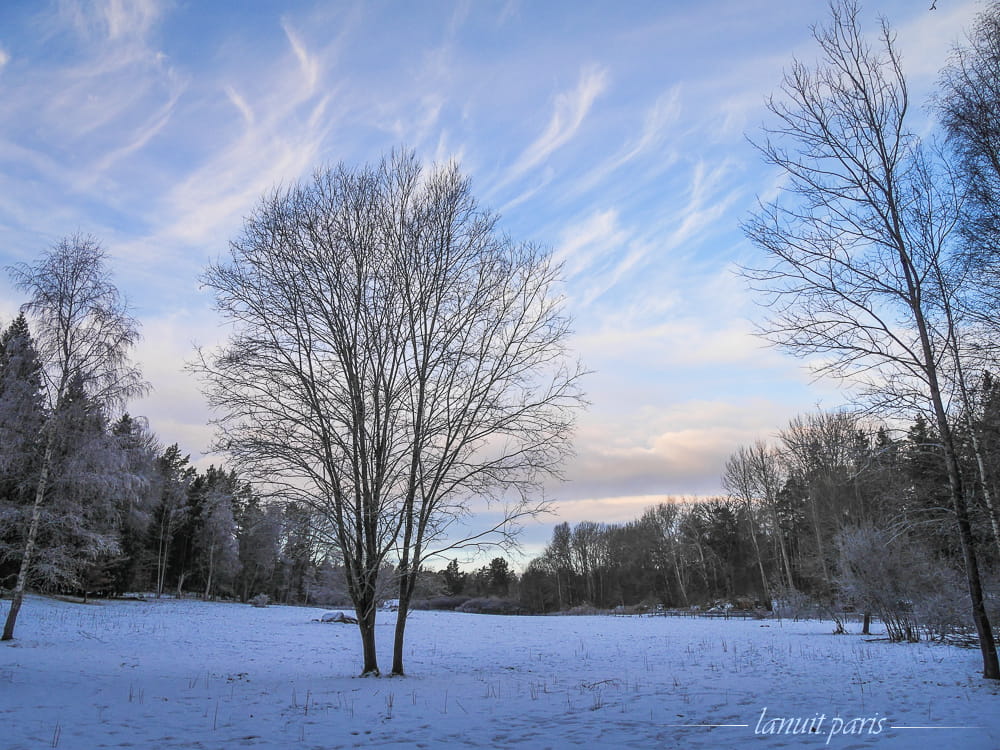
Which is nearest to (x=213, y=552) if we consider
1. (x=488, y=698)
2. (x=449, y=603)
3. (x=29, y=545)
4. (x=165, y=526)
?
(x=165, y=526)

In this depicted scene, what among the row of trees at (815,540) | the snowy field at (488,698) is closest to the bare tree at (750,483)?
the row of trees at (815,540)

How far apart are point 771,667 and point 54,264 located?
2156cm

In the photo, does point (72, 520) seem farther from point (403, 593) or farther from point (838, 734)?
point (838, 734)

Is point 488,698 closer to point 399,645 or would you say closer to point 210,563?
point 399,645

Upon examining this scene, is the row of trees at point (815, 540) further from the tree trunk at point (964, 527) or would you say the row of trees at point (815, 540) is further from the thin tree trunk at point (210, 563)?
the thin tree trunk at point (210, 563)

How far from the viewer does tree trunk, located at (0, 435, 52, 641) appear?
1338 cm

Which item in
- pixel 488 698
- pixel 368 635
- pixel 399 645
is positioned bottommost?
pixel 488 698

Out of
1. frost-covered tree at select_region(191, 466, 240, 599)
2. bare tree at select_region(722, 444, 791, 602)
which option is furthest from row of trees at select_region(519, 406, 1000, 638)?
frost-covered tree at select_region(191, 466, 240, 599)

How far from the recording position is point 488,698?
8641 mm

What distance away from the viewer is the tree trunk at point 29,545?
1338 cm

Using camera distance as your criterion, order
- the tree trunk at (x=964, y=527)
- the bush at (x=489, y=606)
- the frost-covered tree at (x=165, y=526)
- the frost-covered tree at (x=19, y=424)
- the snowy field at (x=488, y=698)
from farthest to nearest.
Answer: the bush at (x=489, y=606)
the frost-covered tree at (x=165, y=526)
the frost-covered tree at (x=19, y=424)
the tree trunk at (x=964, y=527)
the snowy field at (x=488, y=698)

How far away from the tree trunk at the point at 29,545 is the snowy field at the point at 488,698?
2.11 feet

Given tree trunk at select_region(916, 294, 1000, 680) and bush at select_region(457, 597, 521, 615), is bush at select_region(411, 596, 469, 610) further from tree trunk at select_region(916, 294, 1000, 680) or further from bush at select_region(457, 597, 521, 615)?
tree trunk at select_region(916, 294, 1000, 680)

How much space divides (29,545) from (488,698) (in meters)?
12.7
